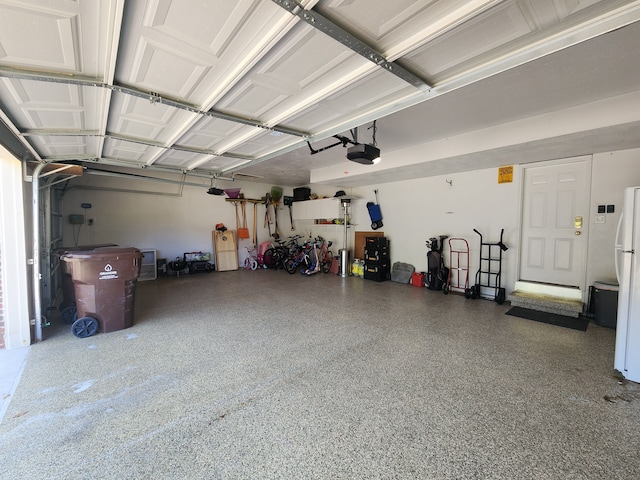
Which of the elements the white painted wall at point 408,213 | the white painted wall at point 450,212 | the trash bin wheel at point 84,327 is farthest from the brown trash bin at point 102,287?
the white painted wall at point 450,212

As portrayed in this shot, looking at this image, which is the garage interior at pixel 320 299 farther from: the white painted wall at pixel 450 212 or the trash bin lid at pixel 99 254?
the trash bin lid at pixel 99 254

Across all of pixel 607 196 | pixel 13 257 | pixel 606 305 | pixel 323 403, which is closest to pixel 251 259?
pixel 13 257

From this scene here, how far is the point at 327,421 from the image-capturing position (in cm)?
187

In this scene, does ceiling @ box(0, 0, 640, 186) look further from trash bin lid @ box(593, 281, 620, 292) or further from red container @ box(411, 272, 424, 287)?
red container @ box(411, 272, 424, 287)

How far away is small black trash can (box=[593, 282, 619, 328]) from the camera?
12.0ft

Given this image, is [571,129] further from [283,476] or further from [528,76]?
[283,476]

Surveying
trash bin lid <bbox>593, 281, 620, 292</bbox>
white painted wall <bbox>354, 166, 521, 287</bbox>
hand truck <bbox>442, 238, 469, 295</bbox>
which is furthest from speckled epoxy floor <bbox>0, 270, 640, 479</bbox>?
white painted wall <bbox>354, 166, 521, 287</bbox>

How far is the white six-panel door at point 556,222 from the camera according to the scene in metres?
4.34

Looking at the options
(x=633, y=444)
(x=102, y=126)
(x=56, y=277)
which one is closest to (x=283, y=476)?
(x=633, y=444)

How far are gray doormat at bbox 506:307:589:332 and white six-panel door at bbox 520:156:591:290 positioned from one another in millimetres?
729

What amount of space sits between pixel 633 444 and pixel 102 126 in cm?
487

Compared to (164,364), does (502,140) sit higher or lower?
higher

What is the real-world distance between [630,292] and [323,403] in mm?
Answer: 2892

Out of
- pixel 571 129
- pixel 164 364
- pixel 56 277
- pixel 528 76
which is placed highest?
pixel 528 76
